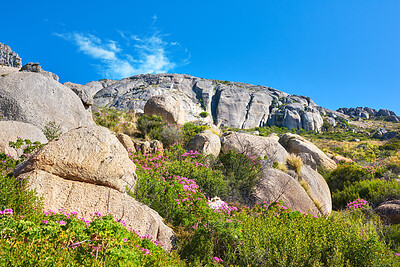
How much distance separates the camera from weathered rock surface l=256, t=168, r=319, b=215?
791 cm

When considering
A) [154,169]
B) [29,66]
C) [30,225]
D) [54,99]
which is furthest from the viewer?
[29,66]

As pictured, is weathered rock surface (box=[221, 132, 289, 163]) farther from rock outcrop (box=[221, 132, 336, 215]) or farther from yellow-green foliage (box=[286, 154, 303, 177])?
yellow-green foliage (box=[286, 154, 303, 177])

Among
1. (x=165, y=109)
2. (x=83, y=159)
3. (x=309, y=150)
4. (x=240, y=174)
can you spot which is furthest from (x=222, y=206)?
(x=309, y=150)

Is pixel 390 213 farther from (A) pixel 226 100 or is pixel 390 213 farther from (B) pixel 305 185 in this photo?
(A) pixel 226 100

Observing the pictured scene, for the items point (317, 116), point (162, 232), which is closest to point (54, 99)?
point (162, 232)

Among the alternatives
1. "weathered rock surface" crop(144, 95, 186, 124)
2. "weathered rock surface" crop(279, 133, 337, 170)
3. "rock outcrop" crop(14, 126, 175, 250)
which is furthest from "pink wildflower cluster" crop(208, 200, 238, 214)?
"weathered rock surface" crop(279, 133, 337, 170)

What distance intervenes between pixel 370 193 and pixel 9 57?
35510 millimetres

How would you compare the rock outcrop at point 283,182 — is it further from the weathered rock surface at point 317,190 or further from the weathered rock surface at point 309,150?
the weathered rock surface at point 309,150

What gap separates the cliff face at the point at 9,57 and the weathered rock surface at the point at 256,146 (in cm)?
2569

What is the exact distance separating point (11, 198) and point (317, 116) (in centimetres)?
7275

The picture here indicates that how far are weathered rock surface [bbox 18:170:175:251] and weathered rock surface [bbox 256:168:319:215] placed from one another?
464 centimetres

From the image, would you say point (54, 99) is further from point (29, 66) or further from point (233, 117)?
point (233, 117)

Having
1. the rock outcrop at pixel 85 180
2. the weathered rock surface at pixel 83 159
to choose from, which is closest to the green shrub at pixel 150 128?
the weathered rock surface at pixel 83 159

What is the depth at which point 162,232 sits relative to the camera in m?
4.20
